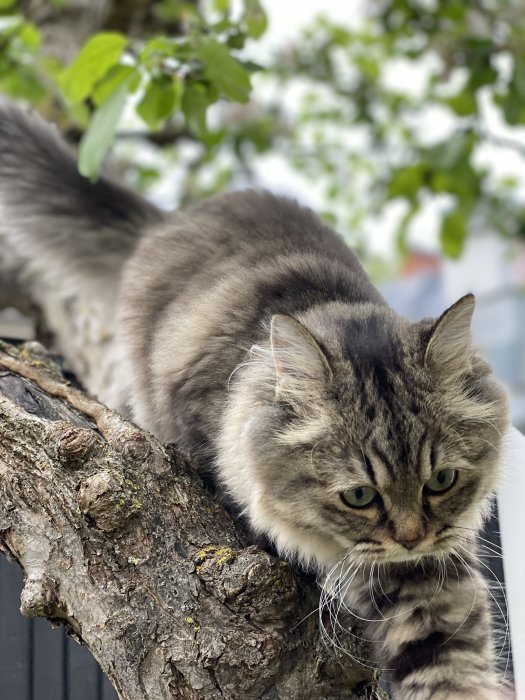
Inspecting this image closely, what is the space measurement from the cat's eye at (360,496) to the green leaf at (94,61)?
1401 millimetres

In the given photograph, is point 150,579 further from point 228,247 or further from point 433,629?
point 228,247

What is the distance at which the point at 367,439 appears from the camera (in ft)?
6.17

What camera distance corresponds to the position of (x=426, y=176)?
4.04 metres

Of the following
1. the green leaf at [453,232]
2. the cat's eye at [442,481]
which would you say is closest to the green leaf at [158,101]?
the cat's eye at [442,481]

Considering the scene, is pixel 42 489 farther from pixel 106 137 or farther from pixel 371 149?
pixel 371 149

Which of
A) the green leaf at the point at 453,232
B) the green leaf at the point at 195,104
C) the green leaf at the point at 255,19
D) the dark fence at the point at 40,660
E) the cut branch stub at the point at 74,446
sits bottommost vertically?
the dark fence at the point at 40,660

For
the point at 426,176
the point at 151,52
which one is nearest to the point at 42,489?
the point at 151,52

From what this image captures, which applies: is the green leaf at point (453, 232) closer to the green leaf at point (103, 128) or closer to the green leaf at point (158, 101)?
the green leaf at point (158, 101)

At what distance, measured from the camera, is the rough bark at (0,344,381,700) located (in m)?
1.62

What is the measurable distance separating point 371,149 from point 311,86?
59 centimetres

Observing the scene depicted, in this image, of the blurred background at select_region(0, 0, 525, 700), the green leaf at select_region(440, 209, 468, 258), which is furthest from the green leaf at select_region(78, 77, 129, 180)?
the green leaf at select_region(440, 209, 468, 258)

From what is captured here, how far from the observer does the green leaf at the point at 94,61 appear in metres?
2.45

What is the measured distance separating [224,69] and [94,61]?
1.23 ft

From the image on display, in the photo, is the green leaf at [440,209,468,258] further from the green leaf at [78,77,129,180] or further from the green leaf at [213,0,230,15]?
the green leaf at [78,77,129,180]
